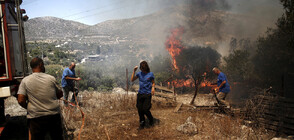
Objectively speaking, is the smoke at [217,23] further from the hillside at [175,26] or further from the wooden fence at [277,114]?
the wooden fence at [277,114]

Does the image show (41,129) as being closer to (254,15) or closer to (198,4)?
(254,15)

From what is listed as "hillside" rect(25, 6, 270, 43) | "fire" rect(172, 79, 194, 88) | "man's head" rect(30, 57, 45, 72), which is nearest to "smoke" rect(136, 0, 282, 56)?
"hillside" rect(25, 6, 270, 43)

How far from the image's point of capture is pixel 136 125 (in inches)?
218

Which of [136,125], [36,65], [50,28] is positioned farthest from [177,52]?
[50,28]

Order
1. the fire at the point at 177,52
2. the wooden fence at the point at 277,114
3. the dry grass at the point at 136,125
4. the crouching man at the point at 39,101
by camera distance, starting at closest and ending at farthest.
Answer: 1. the crouching man at the point at 39,101
2. the dry grass at the point at 136,125
3. the wooden fence at the point at 277,114
4. the fire at the point at 177,52

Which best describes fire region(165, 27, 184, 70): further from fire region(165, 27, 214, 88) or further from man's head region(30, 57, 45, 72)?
man's head region(30, 57, 45, 72)

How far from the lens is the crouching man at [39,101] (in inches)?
109

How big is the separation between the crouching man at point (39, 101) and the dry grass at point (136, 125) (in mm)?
1778

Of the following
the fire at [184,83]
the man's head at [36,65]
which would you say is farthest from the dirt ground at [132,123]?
the fire at [184,83]

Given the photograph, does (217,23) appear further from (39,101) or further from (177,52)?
(39,101)

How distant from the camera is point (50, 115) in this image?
2.87 meters

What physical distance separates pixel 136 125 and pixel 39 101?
3.26m

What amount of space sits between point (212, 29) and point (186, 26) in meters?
9.85

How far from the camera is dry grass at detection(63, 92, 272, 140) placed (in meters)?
4.62
